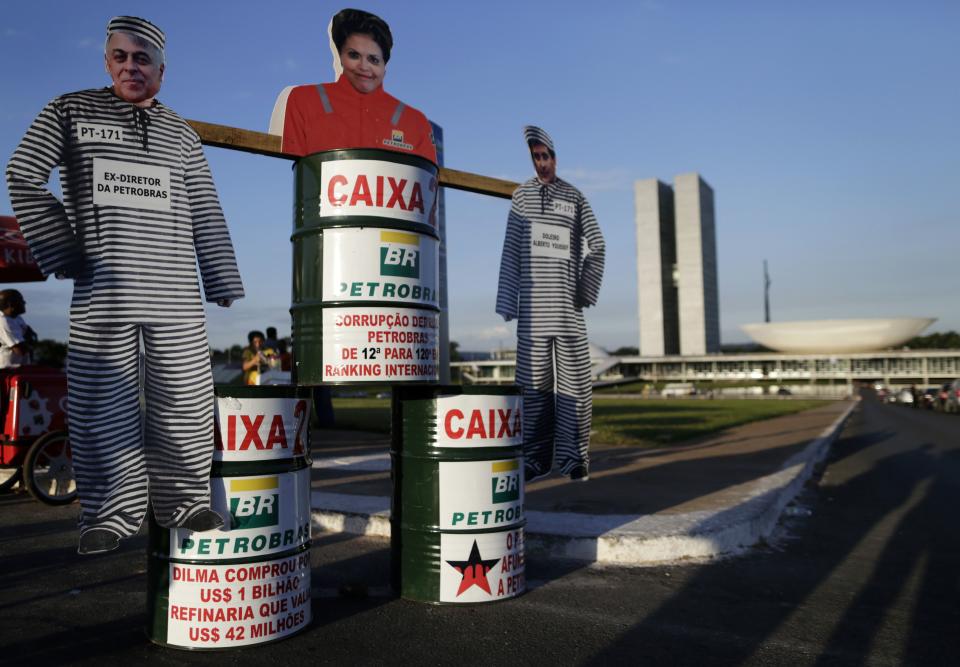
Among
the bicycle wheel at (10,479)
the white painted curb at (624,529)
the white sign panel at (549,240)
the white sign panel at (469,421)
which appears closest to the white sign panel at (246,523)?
the white sign panel at (469,421)

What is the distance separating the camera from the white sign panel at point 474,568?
429 centimetres

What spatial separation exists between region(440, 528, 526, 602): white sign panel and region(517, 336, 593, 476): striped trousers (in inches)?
80.8

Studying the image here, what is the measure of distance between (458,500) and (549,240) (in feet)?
9.44

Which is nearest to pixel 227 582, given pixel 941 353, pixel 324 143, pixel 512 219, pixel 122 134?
pixel 122 134

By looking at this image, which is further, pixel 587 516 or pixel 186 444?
pixel 587 516

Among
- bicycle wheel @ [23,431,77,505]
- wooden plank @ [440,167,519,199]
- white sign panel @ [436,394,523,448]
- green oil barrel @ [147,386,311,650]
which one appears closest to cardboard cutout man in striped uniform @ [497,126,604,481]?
wooden plank @ [440,167,519,199]

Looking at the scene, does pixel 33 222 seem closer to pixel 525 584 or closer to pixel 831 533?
pixel 525 584

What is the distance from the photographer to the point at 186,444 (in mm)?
3791

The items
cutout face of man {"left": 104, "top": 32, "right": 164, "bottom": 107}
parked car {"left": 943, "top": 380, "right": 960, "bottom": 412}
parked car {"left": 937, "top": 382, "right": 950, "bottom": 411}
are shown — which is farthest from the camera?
parked car {"left": 937, "top": 382, "right": 950, "bottom": 411}

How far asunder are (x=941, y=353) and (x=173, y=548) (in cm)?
10799

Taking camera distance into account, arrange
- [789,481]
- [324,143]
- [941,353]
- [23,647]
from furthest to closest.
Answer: [941,353] → [789,481] → [324,143] → [23,647]

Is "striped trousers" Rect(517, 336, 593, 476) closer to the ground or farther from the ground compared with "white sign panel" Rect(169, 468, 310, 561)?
farther from the ground

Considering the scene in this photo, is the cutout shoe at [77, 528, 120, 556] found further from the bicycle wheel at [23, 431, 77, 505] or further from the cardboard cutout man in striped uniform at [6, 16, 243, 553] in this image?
the bicycle wheel at [23, 431, 77, 505]

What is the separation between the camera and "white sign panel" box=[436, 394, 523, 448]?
4.35 m
